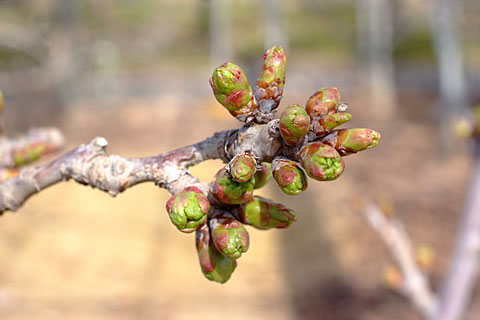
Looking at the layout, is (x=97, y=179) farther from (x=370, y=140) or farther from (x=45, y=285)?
(x=45, y=285)

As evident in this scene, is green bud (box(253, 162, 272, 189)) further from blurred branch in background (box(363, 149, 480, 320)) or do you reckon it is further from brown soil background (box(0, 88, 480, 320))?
brown soil background (box(0, 88, 480, 320))

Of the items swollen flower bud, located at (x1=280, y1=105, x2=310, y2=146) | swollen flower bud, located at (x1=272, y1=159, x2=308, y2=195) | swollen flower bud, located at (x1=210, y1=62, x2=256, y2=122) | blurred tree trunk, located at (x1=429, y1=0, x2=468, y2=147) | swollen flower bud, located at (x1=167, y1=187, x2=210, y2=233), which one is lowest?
swollen flower bud, located at (x1=167, y1=187, x2=210, y2=233)

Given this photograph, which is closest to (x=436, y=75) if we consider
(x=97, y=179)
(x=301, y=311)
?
(x=301, y=311)

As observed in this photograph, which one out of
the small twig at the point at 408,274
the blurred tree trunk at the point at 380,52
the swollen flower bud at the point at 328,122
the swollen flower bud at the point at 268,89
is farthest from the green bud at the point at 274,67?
the blurred tree trunk at the point at 380,52

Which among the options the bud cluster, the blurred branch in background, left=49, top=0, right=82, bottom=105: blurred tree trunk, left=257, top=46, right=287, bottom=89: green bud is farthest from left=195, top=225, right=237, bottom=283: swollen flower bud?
left=49, top=0, right=82, bottom=105: blurred tree trunk

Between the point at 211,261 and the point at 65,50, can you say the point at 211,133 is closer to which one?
the point at 65,50

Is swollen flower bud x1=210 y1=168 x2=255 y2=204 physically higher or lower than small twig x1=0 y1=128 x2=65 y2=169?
lower

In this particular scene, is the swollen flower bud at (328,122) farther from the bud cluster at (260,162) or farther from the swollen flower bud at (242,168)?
the swollen flower bud at (242,168)
